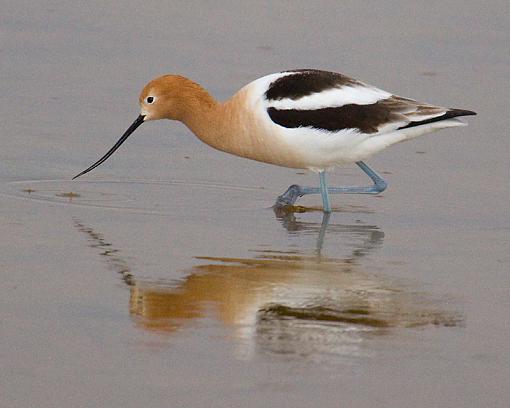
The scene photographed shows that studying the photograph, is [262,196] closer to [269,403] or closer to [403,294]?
[403,294]

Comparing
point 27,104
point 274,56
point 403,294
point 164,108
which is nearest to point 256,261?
point 403,294

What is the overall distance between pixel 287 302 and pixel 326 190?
2.25 metres

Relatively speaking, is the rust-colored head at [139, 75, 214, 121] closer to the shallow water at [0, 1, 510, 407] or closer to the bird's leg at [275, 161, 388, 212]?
the shallow water at [0, 1, 510, 407]

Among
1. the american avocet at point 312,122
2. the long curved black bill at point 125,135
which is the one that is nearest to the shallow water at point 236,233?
the long curved black bill at point 125,135

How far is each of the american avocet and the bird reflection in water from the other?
1.28 metres

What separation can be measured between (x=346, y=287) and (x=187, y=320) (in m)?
1.00

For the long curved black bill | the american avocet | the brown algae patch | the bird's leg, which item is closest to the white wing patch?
the american avocet

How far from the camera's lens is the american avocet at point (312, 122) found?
8.32m

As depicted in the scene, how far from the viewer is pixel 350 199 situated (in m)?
8.69

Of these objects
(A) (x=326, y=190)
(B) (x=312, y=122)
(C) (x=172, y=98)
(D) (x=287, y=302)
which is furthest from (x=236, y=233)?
(C) (x=172, y=98)

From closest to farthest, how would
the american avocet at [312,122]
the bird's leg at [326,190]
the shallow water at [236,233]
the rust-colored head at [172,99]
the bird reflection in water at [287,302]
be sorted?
the shallow water at [236,233], the bird reflection in water at [287,302], the bird's leg at [326,190], the american avocet at [312,122], the rust-colored head at [172,99]

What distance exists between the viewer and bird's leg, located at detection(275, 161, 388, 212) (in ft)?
26.7

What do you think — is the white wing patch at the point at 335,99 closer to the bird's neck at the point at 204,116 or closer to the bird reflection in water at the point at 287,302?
the bird's neck at the point at 204,116

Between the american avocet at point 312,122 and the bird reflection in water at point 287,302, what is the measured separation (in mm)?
1276
